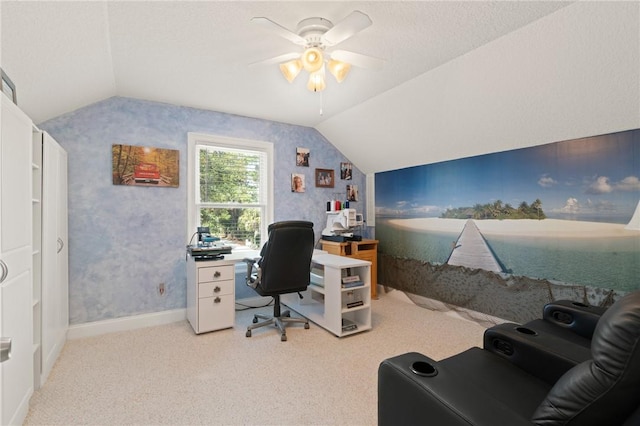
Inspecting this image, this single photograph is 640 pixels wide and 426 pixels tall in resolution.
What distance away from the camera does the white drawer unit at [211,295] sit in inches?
120

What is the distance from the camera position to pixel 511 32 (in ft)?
7.13

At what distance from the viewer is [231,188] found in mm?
3912

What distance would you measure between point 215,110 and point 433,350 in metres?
3.54

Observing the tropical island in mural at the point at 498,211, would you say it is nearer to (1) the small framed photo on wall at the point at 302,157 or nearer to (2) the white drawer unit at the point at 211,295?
(1) the small framed photo on wall at the point at 302,157

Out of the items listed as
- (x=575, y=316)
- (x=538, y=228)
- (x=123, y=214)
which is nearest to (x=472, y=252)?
(x=538, y=228)

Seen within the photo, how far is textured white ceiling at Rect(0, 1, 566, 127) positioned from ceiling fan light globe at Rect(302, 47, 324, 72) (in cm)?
21

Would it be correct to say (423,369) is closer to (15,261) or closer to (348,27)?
(348,27)

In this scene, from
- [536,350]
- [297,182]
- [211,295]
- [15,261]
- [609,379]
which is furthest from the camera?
[297,182]

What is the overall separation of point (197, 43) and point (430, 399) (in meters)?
2.65

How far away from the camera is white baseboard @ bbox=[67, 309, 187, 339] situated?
9.84 ft

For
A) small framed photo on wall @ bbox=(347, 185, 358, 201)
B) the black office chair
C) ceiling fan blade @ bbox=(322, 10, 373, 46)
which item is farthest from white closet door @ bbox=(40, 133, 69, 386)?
small framed photo on wall @ bbox=(347, 185, 358, 201)

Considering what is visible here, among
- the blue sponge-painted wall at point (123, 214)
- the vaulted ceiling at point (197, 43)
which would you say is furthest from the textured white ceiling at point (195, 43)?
the blue sponge-painted wall at point (123, 214)

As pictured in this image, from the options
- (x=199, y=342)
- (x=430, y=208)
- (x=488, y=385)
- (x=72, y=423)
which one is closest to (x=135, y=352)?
(x=199, y=342)

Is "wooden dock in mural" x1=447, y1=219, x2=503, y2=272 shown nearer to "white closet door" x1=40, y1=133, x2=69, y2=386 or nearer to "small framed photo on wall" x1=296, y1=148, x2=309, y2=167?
"small framed photo on wall" x1=296, y1=148, x2=309, y2=167
